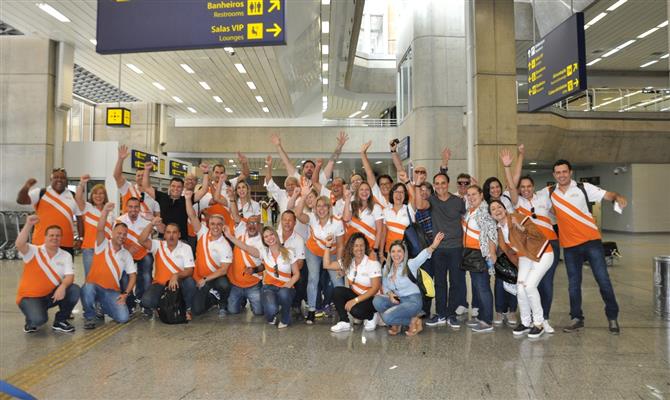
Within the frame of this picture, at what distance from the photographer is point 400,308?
5039 mm

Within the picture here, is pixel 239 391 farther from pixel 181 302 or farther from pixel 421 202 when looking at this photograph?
pixel 421 202

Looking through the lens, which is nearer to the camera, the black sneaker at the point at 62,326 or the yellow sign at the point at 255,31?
the black sneaker at the point at 62,326

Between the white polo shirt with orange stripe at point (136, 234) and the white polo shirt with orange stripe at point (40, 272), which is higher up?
the white polo shirt with orange stripe at point (136, 234)

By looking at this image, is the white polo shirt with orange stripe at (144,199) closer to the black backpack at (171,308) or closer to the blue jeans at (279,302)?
the black backpack at (171,308)

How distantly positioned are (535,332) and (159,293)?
14.9ft

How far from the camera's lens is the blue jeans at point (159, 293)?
18.7 ft

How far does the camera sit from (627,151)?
68.4ft

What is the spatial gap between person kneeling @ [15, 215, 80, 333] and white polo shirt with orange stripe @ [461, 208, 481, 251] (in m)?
4.70

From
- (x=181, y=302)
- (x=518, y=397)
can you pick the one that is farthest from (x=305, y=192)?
(x=518, y=397)

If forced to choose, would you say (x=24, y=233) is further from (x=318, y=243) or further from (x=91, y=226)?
(x=318, y=243)

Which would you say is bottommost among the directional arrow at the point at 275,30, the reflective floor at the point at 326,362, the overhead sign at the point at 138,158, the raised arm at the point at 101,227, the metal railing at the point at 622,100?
the reflective floor at the point at 326,362

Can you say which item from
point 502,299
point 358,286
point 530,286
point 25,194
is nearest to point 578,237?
point 530,286

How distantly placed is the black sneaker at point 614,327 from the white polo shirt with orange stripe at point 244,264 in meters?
4.26

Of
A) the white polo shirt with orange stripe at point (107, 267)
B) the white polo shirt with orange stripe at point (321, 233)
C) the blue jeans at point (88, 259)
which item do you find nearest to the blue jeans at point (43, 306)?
the white polo shirt with orange stripe at point (107, 267)
